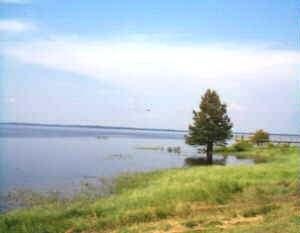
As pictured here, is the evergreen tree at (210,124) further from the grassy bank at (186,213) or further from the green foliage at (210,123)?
the grassy bank at (186,213)

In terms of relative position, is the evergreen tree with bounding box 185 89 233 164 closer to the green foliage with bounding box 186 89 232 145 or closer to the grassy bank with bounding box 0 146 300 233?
the green foliage with bounding box 186 89 232 145

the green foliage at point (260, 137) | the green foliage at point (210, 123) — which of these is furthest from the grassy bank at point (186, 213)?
the green foliage at point (260, 137)

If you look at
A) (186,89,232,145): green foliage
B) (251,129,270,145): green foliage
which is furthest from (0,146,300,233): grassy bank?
(251,129,270,145): green foliage

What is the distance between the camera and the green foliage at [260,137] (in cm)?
7631

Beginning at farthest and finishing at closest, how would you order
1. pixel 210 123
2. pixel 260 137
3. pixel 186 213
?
pixel 260 137 < pixel 210 123 < pixel 186 213

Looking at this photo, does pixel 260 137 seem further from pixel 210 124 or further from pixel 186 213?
pixel 186 213

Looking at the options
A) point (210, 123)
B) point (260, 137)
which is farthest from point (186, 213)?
point (260, 137)

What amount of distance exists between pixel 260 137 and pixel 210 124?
24097mm

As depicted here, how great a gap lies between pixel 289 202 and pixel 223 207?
242 centimetres

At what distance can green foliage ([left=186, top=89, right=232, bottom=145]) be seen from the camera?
55031 mm

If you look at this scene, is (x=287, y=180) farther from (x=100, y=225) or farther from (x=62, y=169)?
(x=62, y=169)

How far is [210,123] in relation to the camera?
180ft

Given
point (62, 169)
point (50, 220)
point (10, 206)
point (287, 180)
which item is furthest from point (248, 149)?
point (50, 220)

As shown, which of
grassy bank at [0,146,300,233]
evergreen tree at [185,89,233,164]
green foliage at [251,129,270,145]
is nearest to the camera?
grassy bank at [0,146,300,233]
